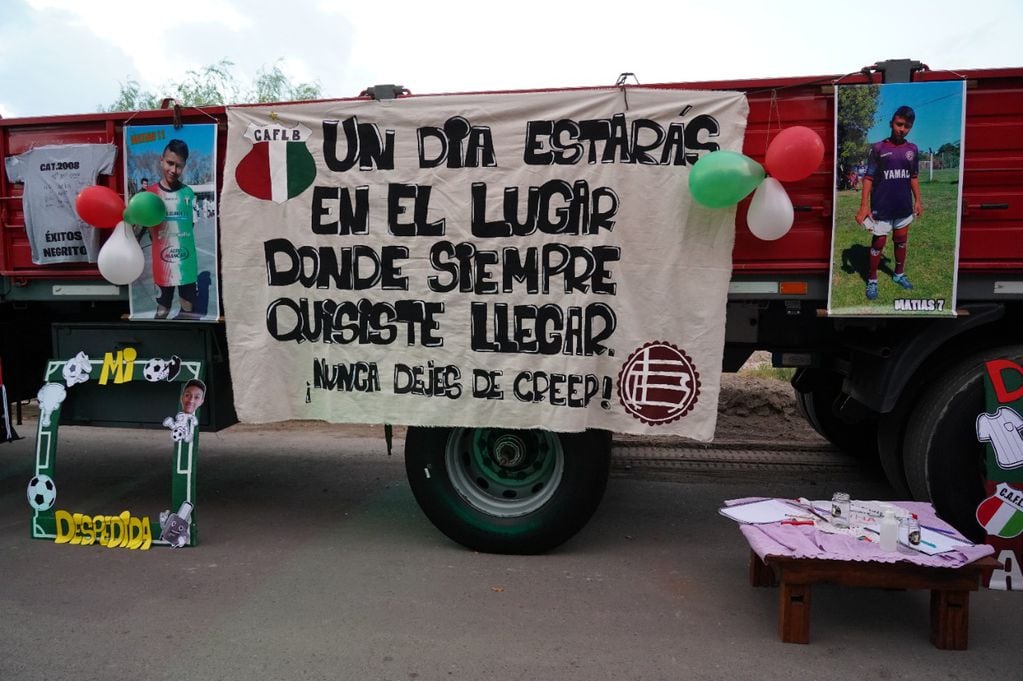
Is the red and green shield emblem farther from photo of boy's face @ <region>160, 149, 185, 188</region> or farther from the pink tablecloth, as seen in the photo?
the pink tablecloth

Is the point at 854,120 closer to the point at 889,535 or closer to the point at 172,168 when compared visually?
the point at 889,535

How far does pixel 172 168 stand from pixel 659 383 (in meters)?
3.20

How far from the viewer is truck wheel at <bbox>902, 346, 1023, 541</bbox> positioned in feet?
12.2

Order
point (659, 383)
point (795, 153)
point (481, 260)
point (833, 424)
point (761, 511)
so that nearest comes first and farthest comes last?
point (795, 153) → point (761, 511) → point (659, 383) → point (481, 260) → point (833, 424)

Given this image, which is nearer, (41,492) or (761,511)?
(761,511)

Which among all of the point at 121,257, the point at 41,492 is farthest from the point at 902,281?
the point at 41,492

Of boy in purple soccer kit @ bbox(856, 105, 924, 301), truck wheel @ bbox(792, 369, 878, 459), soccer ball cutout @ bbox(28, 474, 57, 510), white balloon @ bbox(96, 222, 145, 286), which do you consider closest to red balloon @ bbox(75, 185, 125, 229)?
white balloon @ bbox(96, 222, 145, 286)

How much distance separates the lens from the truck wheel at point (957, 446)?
3730mm

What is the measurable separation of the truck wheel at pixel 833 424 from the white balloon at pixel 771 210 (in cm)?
207

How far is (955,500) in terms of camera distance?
3789 mm

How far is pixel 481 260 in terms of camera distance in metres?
3.97


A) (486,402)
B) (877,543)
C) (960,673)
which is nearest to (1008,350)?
(877,543)

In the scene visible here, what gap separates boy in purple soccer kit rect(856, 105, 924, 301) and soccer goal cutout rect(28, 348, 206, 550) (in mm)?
4034

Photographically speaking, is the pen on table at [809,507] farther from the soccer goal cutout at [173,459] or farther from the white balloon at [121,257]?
the white balloon at [121,257]
